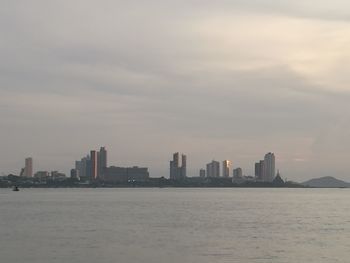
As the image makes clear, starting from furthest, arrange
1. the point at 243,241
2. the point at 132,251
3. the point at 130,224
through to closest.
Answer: the point at 130,224, the point at 243,241, the point at 132,251

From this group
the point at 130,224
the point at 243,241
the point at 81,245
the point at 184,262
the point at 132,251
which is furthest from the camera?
the point at 130,224

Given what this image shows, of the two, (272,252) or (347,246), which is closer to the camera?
(272,252)

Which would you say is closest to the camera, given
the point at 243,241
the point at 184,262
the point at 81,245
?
the point at 184,262

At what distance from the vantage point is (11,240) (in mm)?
53625

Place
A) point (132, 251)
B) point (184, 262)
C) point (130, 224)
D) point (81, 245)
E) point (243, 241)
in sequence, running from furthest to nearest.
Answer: point (130, 224) < point (243, 241) < point (81, 245) < point (132, 251) < point (184, 262)

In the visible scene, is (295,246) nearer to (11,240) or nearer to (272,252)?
(272,252)

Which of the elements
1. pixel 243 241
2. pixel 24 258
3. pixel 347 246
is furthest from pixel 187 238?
pixel 24 258

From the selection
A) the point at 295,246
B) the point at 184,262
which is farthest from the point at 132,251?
the point at 295,246

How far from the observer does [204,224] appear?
73125 millimetres

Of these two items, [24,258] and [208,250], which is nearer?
[24,258]

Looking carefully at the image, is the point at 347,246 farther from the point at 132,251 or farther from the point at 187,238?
the point at 132,251

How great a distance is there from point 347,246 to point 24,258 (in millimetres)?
24951

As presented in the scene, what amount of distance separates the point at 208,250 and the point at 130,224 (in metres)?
26.1

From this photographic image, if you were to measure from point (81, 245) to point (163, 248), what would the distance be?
6.61 meters
